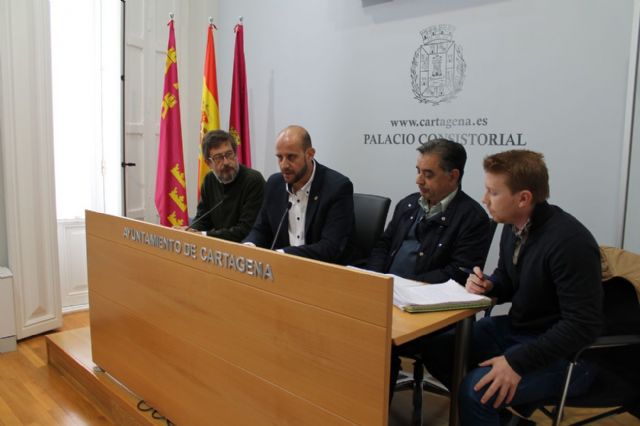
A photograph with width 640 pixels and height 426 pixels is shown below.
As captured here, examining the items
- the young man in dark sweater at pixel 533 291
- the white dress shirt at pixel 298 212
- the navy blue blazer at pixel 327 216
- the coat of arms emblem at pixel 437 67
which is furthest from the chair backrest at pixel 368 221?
the coat of arms emblem at pixel 437 67

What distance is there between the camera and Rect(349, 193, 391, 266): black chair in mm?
2262

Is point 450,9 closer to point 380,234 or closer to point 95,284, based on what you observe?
point 380,234

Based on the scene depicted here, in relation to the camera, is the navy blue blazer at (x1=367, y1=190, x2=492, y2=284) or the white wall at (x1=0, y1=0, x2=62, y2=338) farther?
the white wall at (x1=0, y1=0, x2=62, y2=338)

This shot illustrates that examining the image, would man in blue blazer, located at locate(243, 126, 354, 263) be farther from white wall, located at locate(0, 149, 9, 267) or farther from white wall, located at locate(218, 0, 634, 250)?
white wall, located at locate(0, 149, 9, 267)

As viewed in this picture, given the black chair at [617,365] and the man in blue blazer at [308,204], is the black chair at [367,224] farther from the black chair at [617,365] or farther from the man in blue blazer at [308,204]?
the black chair at [617,365]

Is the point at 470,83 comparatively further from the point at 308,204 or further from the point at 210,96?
the point at 210,96

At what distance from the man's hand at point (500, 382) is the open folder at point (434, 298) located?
0.59 feet

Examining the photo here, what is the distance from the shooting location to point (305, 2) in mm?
3471

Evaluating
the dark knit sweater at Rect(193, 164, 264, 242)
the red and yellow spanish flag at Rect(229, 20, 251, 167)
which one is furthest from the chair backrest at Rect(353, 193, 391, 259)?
the red and yellow spanish flag at Rect(229, 20, 251, 167)

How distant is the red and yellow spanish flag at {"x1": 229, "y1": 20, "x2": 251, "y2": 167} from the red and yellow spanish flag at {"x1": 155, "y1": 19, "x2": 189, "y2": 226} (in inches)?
16.5

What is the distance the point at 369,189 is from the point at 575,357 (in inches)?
77.0

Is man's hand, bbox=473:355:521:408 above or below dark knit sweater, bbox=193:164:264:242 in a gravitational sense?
below

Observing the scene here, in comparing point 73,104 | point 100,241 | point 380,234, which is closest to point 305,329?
point 380,234

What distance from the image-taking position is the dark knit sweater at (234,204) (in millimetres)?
2643
